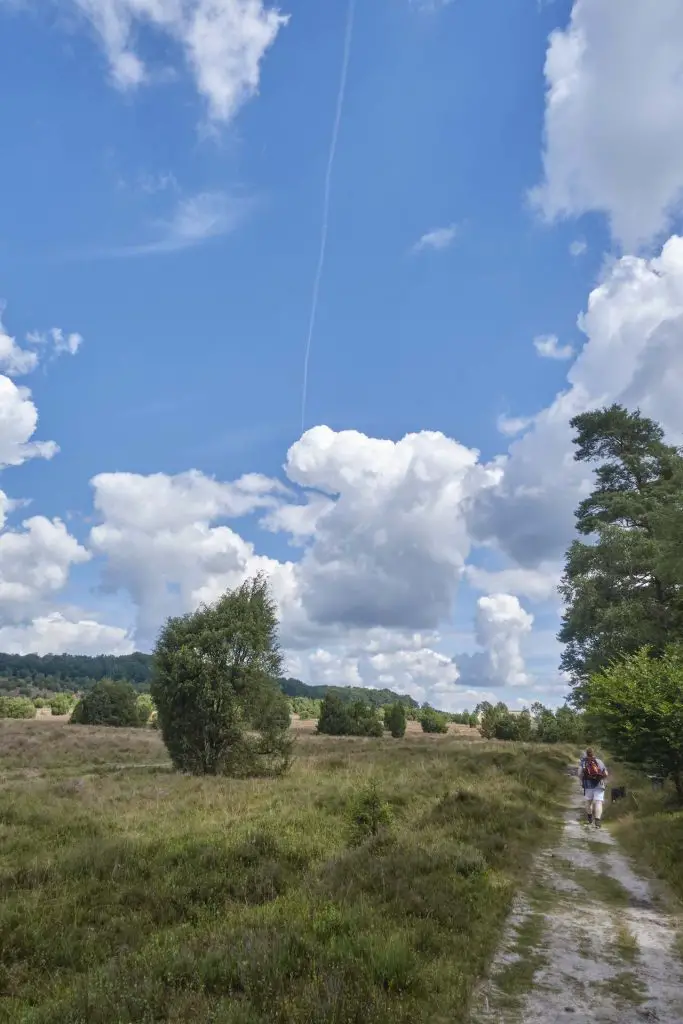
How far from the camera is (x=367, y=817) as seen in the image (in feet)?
51.9

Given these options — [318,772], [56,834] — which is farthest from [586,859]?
[318,772]

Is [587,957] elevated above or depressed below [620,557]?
below

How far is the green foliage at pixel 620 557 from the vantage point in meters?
29.4

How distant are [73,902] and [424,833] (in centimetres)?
740

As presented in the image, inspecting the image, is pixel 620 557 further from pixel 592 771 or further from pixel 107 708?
pixel 107 708

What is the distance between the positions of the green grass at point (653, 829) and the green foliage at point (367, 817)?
569 cm

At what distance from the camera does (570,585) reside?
33.2 m

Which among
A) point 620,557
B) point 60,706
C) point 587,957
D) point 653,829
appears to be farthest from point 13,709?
point 587,957

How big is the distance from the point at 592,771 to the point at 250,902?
12.7m

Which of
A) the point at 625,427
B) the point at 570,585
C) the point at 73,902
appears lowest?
the point at 73,902

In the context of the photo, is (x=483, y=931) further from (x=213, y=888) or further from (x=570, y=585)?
(x=570, y=585)

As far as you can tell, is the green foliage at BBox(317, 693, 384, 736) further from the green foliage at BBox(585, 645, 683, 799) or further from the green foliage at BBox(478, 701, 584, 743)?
the green foliage at BBox(585, 645, 683, 799)

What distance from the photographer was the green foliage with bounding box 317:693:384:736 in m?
71.6

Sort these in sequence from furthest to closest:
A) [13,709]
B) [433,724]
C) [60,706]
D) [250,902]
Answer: [60,706]
[433,724]
[13,709]
[250,902]
